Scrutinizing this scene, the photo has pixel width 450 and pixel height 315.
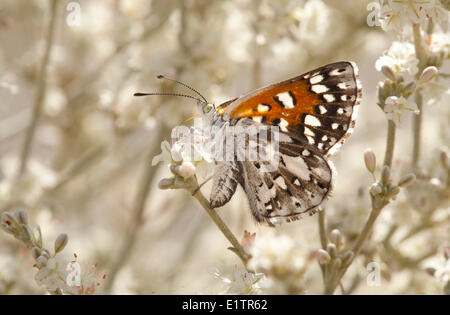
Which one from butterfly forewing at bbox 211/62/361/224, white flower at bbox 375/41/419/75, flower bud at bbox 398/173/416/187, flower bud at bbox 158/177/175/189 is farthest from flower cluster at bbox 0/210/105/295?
white flower at bbox 375/41/419/75

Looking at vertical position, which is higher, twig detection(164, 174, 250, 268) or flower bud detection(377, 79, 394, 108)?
flower bud detection(377, 79, 394, 108)

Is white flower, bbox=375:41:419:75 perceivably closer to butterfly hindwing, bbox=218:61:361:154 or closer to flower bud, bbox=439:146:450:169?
butterfly hindwing, bbox=218:61:361:154

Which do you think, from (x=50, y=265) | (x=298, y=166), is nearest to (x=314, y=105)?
(x=298, y=166)

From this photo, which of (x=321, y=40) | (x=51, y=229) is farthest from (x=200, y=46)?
(x=51, y=229)

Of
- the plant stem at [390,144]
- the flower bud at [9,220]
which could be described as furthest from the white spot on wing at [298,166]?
the flower bud at [9,220]

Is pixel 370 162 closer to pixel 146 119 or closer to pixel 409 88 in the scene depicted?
pixel 409 88

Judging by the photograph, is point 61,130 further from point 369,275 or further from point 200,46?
point 369,275

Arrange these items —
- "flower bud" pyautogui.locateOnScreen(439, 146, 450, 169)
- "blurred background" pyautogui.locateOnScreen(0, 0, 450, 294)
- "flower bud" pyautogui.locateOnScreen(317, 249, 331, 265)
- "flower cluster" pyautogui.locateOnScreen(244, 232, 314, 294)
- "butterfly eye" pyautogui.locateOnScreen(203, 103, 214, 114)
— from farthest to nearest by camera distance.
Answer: "blurred background" pyautogui.locateOnScreen(0, 0, 450, 294), "flower bud" pyautogui.locateOnScreen(439, 146, 450, 169), "butterfly eye" pyautogui.locateOnScreen(203, 103, 214, 114), "flower bud" pyautogui.locateOnScreen(317, 249, 331, 265), "flower cluster" pyautogui.locateOnScreen(244, 232, 314, 294)
